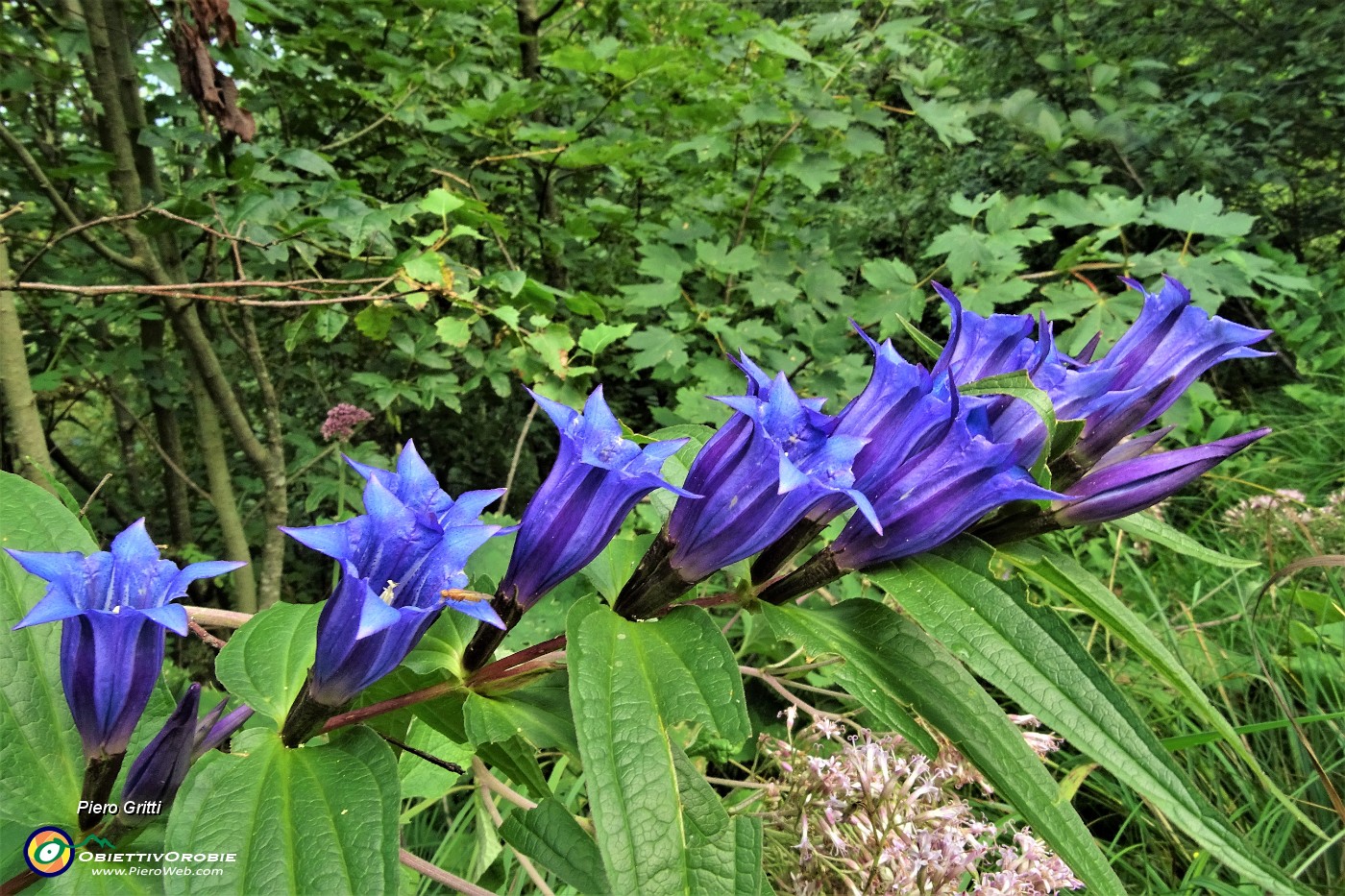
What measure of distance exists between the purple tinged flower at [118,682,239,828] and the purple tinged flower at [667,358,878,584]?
1.50ft

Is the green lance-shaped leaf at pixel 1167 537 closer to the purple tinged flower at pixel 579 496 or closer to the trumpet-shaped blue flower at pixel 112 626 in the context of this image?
the purple tinged flower at pixel 579 496

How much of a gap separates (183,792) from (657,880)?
0.38 m

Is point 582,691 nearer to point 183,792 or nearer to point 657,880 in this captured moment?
point 657,880

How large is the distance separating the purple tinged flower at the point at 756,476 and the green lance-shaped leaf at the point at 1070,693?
0.13m

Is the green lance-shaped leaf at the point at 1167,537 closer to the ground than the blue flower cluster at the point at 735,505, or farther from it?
closer to the ground

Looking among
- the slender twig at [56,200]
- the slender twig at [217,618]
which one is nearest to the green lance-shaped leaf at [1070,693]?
the slender twig at [217,618]

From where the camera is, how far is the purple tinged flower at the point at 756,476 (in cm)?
68

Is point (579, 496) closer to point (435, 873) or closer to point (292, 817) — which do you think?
point (292, 817)

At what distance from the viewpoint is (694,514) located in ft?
2.40

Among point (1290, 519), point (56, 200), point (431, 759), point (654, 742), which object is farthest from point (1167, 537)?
point (56, 200)

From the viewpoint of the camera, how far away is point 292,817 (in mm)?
595

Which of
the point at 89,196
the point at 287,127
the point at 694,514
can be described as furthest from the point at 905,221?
the point at 694,514

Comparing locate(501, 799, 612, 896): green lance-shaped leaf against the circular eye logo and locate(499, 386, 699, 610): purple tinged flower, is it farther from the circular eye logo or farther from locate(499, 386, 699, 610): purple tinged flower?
the circular eye logo

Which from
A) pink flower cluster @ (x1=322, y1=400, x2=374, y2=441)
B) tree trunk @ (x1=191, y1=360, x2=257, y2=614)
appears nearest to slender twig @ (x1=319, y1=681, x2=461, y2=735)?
pink flower cluster @ (x1=322, y1=400, x2=374, y2=441)
